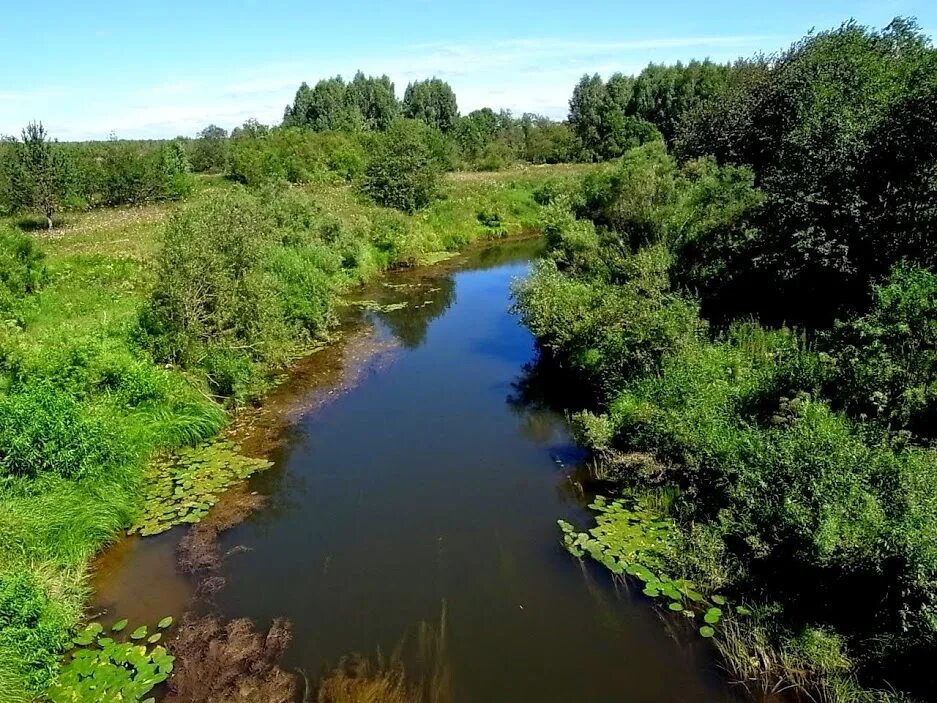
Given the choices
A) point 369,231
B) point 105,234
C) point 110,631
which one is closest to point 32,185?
point 105,234

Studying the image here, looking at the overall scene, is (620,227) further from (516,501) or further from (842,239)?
(516,501)

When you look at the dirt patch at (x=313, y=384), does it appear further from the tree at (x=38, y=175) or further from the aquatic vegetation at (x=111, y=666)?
the tree at (x=38, y=175)

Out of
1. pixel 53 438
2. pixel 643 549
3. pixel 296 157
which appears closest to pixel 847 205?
pixel 643 549

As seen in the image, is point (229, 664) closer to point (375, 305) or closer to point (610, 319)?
point (610, 319)

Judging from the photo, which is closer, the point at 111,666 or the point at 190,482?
the point at 111,666

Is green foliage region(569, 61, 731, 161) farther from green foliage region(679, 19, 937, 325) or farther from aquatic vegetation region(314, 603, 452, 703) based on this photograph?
aquatic vegetation region(314, 603, 452, 703)

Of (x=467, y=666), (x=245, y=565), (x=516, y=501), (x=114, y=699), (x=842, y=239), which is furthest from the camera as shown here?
(x=842, y=239)

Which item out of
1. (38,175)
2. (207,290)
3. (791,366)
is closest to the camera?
(791,366)
